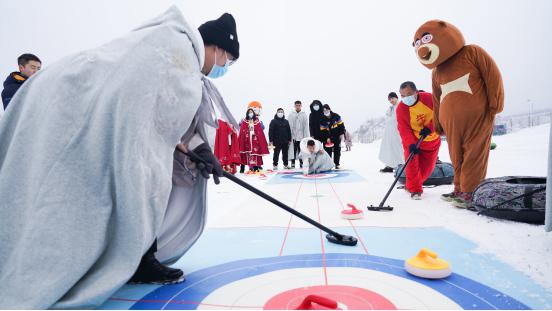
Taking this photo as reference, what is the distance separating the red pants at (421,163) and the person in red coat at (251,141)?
14.9ft

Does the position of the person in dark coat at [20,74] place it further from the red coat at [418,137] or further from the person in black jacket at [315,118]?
the person in black jacket at [315,118]

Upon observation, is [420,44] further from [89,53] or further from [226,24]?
[89,53]

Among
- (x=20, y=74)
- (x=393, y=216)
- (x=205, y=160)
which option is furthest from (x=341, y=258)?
(x=20, y=74)

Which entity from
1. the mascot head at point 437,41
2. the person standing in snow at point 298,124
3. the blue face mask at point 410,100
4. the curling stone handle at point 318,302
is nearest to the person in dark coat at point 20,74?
the curling stone handle at point 318,302

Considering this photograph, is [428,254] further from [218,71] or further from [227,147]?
[227,147]

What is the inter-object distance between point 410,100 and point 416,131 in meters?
0.40

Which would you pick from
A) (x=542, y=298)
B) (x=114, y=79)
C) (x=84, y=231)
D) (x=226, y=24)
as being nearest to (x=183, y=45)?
(x=114, y=79)

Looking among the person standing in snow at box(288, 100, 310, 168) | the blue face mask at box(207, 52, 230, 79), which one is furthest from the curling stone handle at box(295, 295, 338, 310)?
the person standing in snow at box(288, 100, 310, 168)

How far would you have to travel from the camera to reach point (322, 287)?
1.62 metres

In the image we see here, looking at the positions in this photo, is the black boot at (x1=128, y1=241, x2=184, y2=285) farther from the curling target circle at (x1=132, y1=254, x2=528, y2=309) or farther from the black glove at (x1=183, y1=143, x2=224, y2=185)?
the black glove at (x1=183, y1=143, x2=224, y2=185)

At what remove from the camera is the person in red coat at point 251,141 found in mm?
8047

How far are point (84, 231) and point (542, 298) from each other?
6.67 feet

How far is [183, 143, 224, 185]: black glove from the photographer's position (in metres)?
1.82

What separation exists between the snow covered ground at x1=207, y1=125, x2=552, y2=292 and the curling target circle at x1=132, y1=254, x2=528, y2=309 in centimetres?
39
